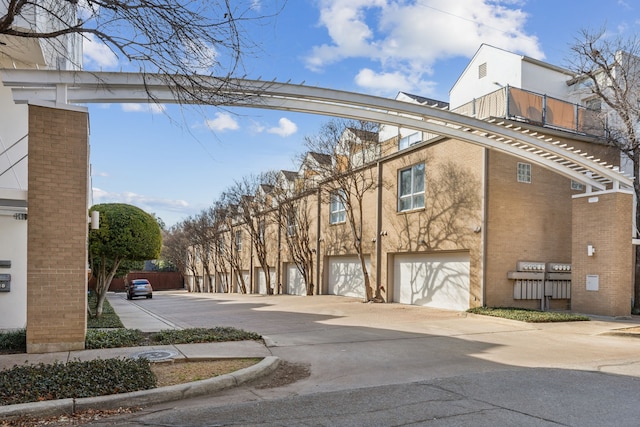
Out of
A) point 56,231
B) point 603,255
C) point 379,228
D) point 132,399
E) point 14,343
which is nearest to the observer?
point 132,399

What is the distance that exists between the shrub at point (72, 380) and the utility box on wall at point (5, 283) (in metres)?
5.99

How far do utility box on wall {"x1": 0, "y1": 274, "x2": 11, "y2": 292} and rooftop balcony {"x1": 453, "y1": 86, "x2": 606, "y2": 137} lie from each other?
16700mm

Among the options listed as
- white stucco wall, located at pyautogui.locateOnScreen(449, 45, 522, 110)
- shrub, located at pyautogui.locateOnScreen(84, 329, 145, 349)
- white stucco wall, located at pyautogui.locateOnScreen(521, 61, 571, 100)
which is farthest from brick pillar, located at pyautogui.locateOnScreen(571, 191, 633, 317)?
shrub, located at pyautogui.locateOnScreen(84, 329, 145, 349)

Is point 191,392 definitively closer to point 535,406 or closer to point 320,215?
point 535,406

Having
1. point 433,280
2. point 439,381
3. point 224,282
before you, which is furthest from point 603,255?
point 224,282

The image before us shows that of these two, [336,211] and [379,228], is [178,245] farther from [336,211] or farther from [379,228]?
[379,228]

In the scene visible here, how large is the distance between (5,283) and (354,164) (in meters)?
16.8

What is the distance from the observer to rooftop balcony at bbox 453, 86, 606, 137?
18.8m

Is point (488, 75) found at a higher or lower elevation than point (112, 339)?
higher

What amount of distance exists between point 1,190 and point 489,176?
1487cm

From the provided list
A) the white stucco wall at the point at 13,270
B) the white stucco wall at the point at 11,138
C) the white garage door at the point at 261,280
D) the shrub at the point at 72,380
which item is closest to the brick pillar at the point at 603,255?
the shrub at the point at 72,380

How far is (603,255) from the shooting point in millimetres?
16438

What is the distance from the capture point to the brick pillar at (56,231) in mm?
8750

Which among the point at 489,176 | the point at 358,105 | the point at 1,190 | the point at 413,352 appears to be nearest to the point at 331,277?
the point at 489,176
